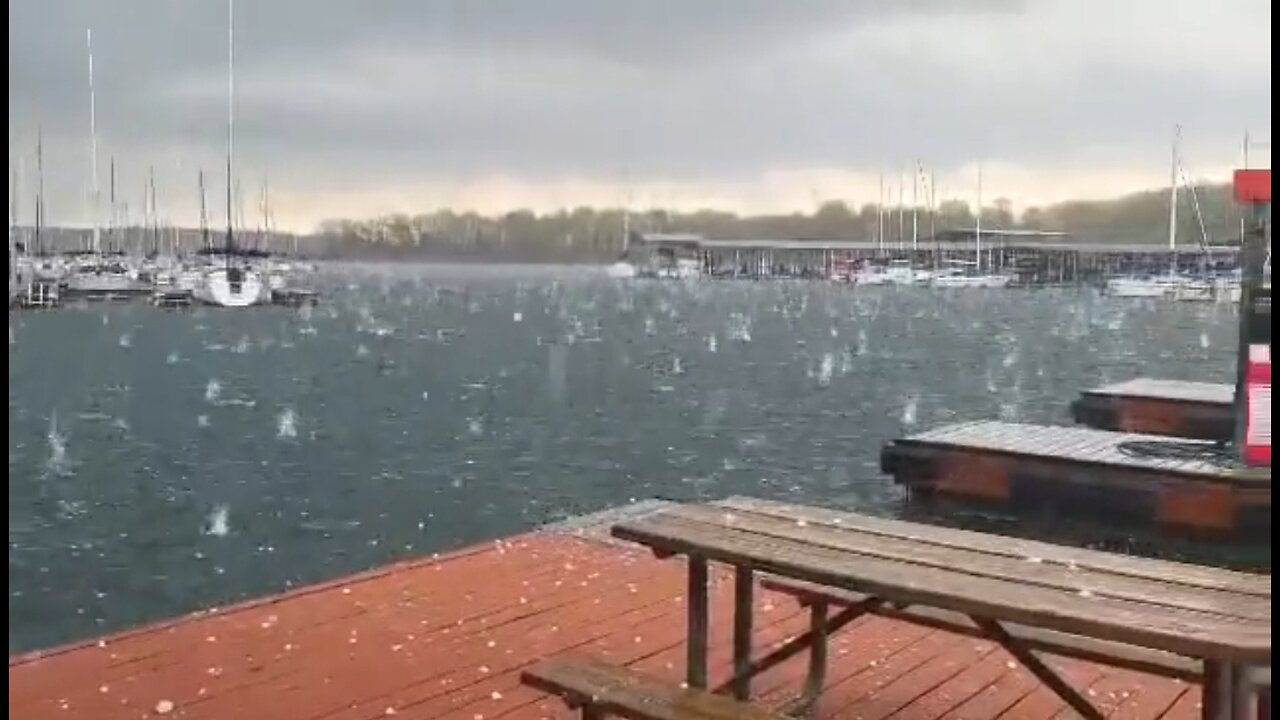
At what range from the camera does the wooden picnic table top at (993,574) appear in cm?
141

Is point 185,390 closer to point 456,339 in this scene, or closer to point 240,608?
point 456,339

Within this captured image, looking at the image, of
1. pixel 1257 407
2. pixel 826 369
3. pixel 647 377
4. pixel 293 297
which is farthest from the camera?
pixel 826 369

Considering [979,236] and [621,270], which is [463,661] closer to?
[979,236]

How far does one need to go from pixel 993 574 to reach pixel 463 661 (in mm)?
1160

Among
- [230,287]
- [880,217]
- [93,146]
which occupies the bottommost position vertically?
[230,287]

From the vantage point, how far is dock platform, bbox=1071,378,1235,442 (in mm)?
7504

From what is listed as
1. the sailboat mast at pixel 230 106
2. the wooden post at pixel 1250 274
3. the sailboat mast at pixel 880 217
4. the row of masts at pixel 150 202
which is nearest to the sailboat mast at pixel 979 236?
the sailboat mast at pixel 880 217

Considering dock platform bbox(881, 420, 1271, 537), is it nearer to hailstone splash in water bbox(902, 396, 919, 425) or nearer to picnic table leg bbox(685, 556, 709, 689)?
picnic table leg bbox(685, 556, 709, 689)

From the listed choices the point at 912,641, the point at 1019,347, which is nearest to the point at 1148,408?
the point at 912,641

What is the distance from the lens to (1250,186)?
4332mm

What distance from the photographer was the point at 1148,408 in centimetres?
812

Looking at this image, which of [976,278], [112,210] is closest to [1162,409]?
[976,278]

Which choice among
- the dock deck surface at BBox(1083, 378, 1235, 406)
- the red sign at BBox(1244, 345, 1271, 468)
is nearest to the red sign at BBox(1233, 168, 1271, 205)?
the red sign at BBox(1244, 345, 1271, 468)

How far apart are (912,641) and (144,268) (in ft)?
36.0
